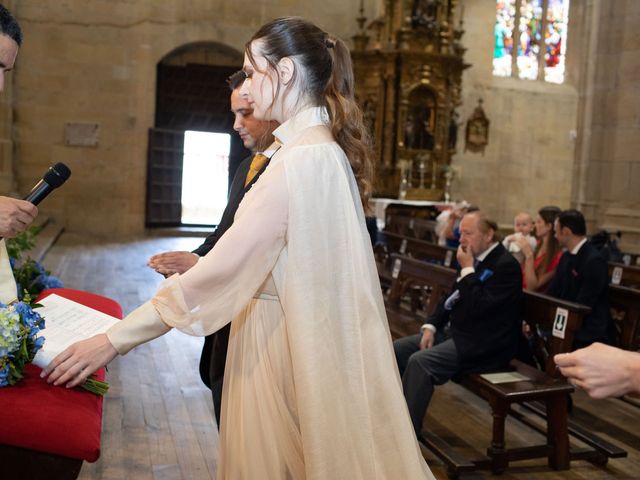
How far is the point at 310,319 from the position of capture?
178cm

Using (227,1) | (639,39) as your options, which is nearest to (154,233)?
(227,1)

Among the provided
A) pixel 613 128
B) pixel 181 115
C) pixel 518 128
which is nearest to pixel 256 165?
pixel 613 128

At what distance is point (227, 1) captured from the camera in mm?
15281

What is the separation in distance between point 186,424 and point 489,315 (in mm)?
1849

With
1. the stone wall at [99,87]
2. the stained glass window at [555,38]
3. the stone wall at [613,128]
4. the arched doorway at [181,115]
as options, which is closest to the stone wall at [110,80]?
the stone wall at [99,87]

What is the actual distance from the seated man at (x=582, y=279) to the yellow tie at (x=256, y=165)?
9.32 ft

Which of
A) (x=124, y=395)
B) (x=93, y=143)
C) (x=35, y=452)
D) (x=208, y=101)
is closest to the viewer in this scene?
(x=35, y=452)

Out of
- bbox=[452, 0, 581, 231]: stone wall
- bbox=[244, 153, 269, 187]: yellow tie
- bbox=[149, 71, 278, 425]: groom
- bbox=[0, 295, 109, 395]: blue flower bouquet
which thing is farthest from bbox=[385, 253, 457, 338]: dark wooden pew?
bbox=[452, 0, 581, 231]: stone wall

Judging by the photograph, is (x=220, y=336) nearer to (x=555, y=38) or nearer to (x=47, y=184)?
(x=47, y=184)

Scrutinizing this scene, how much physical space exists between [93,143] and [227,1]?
3.97 metres

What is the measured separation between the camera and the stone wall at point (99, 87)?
14422 mm

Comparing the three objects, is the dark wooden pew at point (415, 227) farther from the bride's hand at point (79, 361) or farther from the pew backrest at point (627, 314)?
the bride's hand at point (79, 361)

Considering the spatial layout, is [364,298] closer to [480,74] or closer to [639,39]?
[639,39]

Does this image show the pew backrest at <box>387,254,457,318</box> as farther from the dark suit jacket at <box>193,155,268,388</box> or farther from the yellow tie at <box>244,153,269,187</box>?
the yellow tie at <box>244,153,269,187</box>
